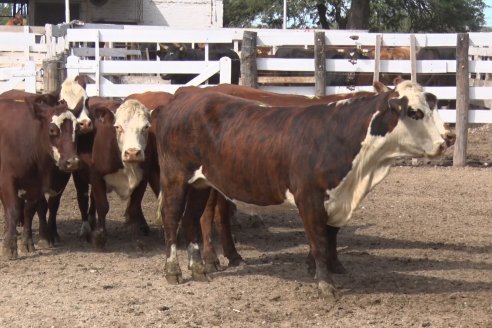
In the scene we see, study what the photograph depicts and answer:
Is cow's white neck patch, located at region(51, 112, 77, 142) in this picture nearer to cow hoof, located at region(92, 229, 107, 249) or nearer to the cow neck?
cow hoof, located at region(92, 229, 107, 249)

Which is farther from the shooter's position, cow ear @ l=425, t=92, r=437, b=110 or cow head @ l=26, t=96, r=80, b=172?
cow head @ l=26, t=96, r=80, b=172

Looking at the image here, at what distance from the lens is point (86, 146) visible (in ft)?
28.7

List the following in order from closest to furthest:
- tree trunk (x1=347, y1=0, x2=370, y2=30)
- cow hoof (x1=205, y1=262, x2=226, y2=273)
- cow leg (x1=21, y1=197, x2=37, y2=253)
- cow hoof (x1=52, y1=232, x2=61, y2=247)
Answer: cow hoof (x1=205, y1=262, x2=226, y2=273), cow leg (x1=21, y1=197, x2=37, y2=253), cow hoof (x1=52, y1=232, x2=61, y2=247), tree trunk (x1=347, y1=0, x2=370, y2=30)

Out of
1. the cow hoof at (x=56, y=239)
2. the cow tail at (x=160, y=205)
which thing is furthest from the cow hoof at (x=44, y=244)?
the cow tail at (x=160, y=205)

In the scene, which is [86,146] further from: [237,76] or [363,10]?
[363,10]

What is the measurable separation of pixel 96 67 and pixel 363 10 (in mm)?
23744

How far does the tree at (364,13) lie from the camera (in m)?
39.7

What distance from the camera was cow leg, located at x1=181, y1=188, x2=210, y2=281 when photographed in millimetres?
7234

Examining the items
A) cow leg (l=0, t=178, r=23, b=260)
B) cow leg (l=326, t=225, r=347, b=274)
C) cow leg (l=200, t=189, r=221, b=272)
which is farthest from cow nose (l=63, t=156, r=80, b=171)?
cow leg (l=326, t=225, r=347, b=274)

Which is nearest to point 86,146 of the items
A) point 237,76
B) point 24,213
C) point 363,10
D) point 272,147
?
point 24,213

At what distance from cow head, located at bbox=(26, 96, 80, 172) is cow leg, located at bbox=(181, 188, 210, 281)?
4.16 ft

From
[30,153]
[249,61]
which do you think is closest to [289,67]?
[249,61]

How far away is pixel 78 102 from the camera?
8.55 meters

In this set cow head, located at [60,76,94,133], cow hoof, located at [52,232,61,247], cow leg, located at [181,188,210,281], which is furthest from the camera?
cow hoof, located at [52,232,61,247]
